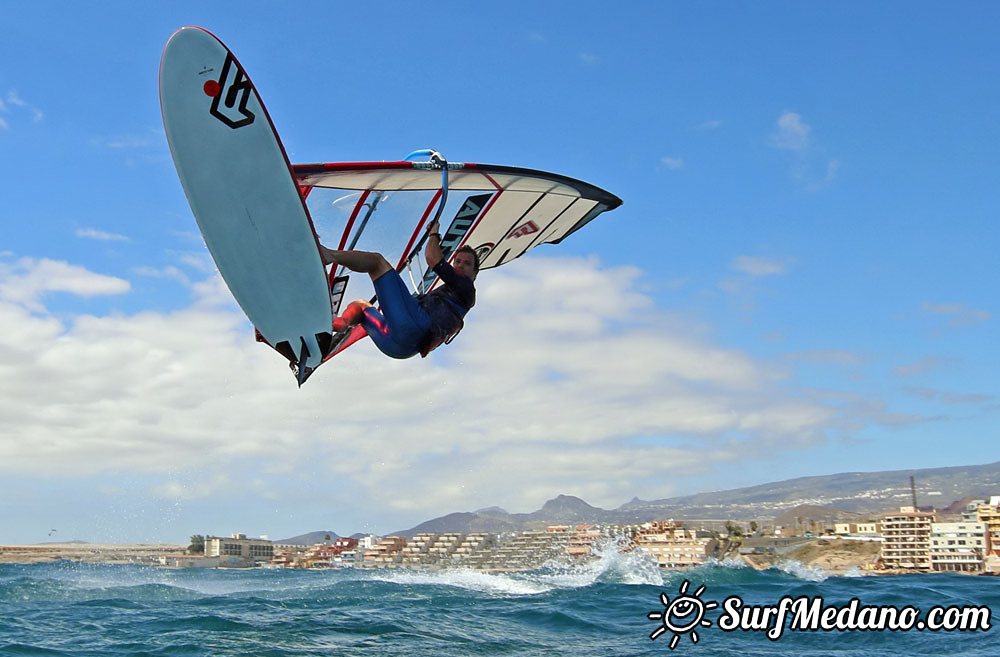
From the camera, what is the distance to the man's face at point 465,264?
7.34m

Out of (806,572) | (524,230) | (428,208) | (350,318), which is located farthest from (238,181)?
(806,572)

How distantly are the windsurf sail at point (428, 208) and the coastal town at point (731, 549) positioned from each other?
5054cm

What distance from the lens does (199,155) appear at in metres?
5.76

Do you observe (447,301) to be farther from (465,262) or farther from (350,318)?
(350,318)

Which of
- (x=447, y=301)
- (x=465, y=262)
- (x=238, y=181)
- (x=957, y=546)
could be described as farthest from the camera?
(x=957, y=546)

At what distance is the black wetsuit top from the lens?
23.0ft

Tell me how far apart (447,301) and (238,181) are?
2171 millimetres

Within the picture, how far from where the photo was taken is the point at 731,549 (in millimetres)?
87750

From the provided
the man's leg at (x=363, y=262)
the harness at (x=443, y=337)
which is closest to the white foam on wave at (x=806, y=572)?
the harness at (x=443, y=337)

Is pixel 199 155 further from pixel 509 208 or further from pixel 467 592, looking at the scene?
pixel 467 592

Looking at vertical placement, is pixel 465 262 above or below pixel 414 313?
above

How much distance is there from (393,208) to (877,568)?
286ft

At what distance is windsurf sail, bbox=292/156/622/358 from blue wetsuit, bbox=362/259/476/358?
28.2 inches

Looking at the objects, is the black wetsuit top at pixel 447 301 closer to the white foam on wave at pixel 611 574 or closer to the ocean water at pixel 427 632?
the ocean water at pixel 427 632
